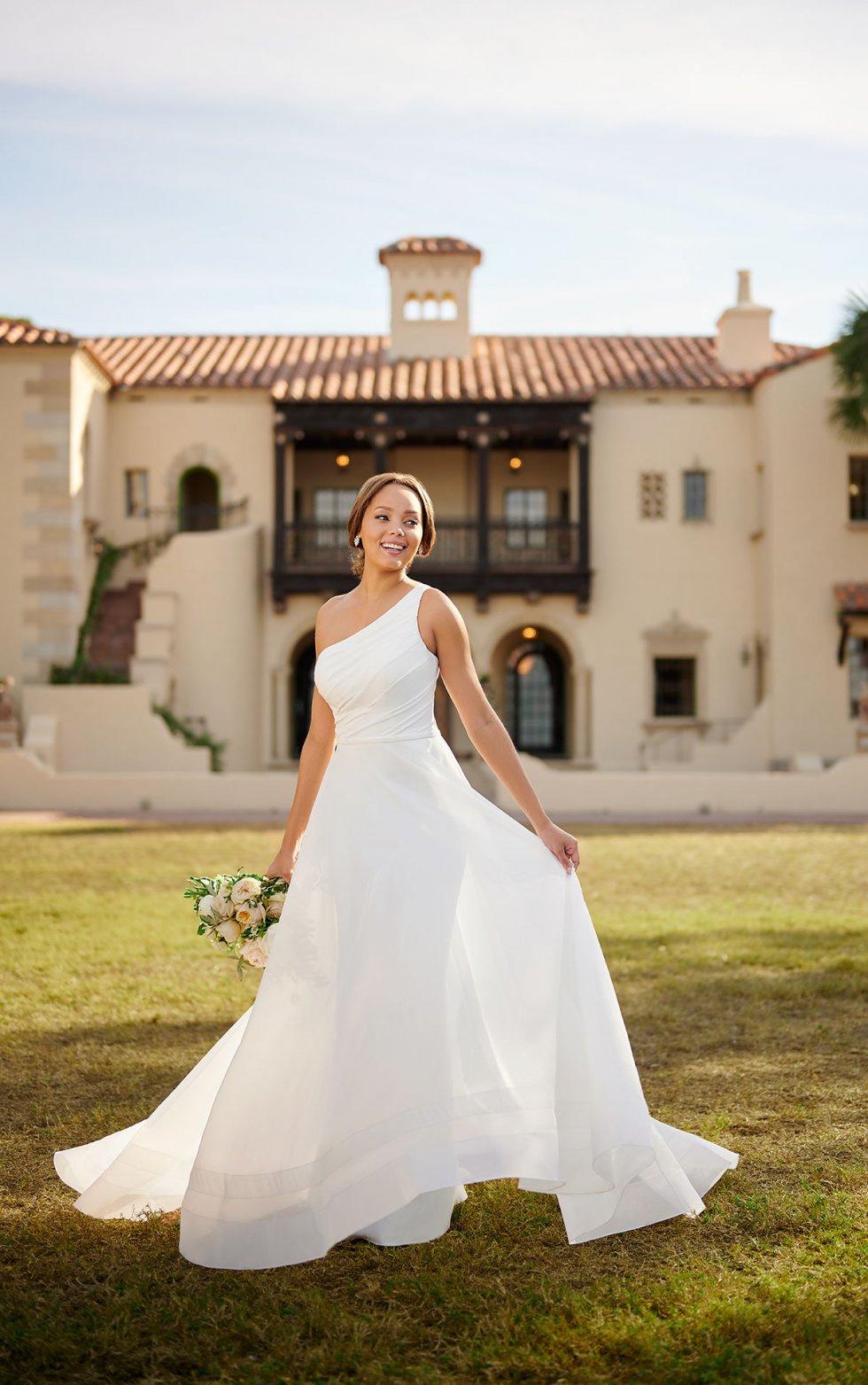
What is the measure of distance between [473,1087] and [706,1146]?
1.00 m

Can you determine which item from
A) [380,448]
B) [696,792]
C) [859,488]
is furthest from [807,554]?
[380,448]

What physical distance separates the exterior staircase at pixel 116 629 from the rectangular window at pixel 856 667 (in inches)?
549

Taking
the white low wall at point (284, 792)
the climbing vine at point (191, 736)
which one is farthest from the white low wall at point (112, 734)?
the white low wall at point (284, 792)

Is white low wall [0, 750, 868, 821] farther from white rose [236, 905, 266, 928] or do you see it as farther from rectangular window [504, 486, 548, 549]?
white rose [236, 905, 266, 928]

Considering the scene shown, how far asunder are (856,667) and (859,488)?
3.58 metres

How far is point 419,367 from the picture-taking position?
95.2 ft

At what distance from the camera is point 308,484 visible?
95.0ft

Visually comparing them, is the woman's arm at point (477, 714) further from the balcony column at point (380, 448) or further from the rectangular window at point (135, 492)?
the rectangular window at point (135, 492)

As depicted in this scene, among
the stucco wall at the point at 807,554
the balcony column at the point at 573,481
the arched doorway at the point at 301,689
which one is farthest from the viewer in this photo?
the arched doorway at the point at 301,689

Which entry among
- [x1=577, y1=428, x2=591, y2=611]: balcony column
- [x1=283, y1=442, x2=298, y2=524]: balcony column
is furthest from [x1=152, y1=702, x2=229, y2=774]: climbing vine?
[x1=577, y1=428, x2=591, y2=611]: balcony column

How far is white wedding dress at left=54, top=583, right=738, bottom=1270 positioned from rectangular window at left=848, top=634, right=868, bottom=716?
957 inches

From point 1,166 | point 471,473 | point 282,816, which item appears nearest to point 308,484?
point 471,473

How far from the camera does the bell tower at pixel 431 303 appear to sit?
1157 inches

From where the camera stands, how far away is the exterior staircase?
25984 mm
